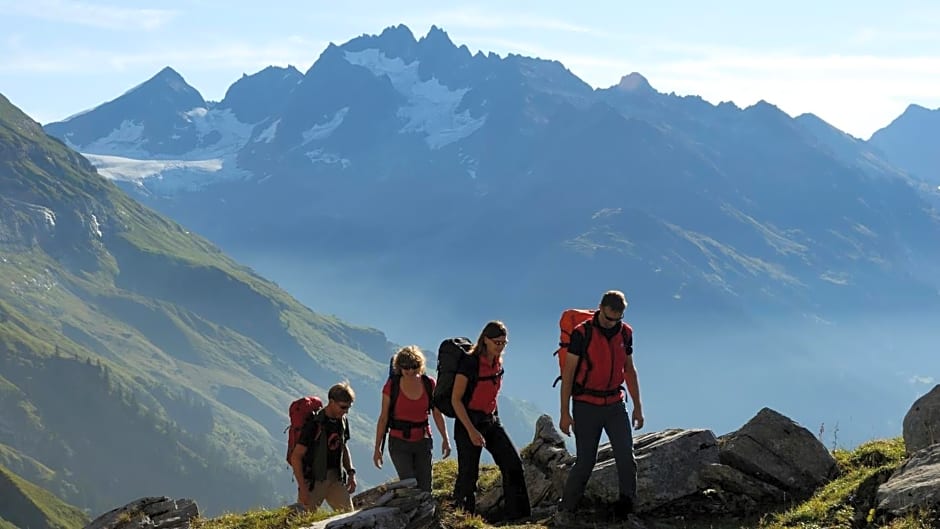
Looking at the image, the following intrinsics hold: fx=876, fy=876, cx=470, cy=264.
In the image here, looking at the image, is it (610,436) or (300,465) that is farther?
(300,465)

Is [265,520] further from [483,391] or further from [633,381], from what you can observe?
[633,381]

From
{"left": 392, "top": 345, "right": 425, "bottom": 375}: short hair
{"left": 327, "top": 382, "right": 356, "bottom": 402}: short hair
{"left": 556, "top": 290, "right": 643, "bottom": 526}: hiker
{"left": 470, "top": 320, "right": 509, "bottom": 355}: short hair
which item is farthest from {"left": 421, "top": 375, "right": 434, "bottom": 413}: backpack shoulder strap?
{"left": 556, "top": 290, "right": 643, "bottom": 526}: hiker

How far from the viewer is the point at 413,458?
16.4 meters

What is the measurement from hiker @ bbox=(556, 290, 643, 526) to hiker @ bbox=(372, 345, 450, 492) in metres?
2.50

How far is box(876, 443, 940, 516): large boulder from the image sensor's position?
42.5 feet

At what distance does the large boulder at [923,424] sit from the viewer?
16.3 m

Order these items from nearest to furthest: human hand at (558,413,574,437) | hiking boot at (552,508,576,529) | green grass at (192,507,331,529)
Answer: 1. green grass at (192,507,331,529)
2. human hand at (558,413,574,437)
3. hiking boot at (552,508,576,529)

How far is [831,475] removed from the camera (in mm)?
16812

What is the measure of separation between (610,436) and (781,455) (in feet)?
13.3

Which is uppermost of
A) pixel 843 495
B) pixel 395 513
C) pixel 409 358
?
pixel 409 358

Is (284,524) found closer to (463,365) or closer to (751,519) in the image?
(463,365)

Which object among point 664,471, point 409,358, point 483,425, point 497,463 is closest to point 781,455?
point 664,471

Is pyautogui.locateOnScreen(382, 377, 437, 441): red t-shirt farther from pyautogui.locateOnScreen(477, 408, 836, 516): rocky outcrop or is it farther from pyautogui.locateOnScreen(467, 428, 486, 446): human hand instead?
pyautogui.locateOnScreen(477, 408, 836, 516): rocky outcrop

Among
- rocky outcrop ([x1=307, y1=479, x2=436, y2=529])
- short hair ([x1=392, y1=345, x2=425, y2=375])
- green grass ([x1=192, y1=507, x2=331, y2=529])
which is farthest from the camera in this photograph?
short hair ([x1=392, y1=345, x2=425, y2=375])
